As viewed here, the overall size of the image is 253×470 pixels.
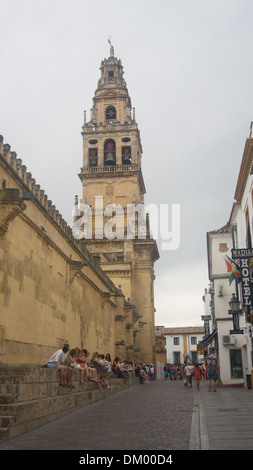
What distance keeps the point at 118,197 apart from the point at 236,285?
92.0ft

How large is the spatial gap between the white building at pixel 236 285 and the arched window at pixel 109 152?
23.2 meters

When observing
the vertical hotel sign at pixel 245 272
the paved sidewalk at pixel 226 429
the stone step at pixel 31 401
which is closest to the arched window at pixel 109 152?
the vertical hotel sign at pixel 245 272

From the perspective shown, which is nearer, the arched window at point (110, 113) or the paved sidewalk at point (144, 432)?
the paved sidewalk at point (144, 432)

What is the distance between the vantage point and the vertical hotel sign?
57.5 feet

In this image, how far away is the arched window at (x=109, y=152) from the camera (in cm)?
5084

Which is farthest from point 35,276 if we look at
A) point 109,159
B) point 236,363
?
point 109,159

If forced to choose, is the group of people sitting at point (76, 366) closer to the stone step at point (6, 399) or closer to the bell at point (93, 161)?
the stone step at point (6, 399)

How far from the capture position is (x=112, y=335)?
33281 mm

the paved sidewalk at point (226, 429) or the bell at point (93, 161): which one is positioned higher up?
the bell at point (93, 161)

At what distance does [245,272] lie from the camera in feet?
58.3

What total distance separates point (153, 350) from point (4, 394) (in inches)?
1576

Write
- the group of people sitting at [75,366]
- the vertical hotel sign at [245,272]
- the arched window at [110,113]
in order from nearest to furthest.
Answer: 1. the group of people sitting at [75,366]
2. the vertical hotel sign at [245,272]
3. the arched window at [110,113]

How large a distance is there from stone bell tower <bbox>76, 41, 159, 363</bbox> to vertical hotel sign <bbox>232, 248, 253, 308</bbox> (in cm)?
2366
